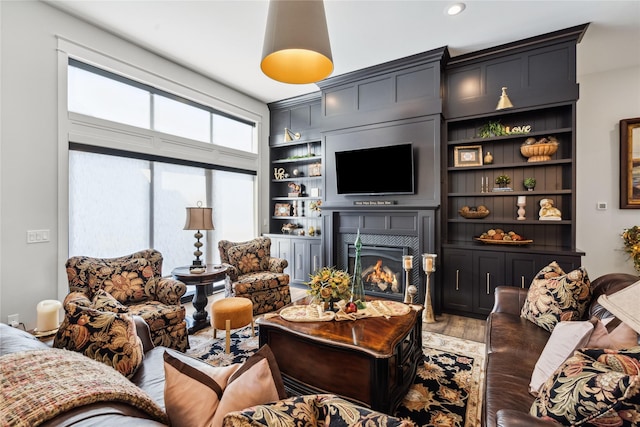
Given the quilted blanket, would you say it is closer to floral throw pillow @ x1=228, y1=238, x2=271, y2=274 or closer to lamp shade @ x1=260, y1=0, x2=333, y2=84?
lamp shade @ x1=260, y1=0, x2=333, y2=84

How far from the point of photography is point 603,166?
390cm

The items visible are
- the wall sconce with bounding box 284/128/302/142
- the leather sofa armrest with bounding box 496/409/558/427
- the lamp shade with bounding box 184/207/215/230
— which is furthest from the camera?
the wall sconce with bounding box 284/128/302/142

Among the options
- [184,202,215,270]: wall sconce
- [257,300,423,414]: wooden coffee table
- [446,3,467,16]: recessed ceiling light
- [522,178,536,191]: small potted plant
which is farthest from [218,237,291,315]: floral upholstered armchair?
[446,3,467,16]: recessed ceiling light

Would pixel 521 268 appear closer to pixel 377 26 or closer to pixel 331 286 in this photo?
pixel 331 286

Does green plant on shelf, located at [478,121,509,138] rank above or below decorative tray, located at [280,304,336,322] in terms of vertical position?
above

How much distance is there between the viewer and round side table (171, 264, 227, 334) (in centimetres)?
321

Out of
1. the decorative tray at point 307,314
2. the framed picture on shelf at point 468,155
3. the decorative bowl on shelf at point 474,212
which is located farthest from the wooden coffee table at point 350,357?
the framed picture on shelf at point 468,155

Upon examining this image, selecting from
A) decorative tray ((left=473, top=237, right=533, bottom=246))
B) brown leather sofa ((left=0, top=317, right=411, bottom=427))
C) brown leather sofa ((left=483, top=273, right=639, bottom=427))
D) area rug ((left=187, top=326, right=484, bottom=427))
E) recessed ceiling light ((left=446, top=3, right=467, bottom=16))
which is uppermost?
recessed ceiling light ((left=446, top=3, right=467, bottom=16))

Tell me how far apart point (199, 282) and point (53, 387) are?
252 cm

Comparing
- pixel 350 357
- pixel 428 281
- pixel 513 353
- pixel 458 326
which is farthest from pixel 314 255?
pixel 513 353

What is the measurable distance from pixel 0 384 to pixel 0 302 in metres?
2.82

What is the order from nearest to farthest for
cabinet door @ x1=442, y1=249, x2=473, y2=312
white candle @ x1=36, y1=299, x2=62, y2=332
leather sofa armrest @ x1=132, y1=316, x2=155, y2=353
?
leather sofa armrest @ x1=132, y1=316, x2=155, y2=353
white candle @ x1=36, y1=299, x2=62, y2=332
cabinet door @ x1=442, y1=249, x2=473, y2=312

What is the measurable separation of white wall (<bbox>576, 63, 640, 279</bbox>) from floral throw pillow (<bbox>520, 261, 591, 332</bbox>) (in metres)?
2.45

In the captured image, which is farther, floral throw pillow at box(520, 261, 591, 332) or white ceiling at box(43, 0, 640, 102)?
white ceiling at box(43, 0, 640, 102)
